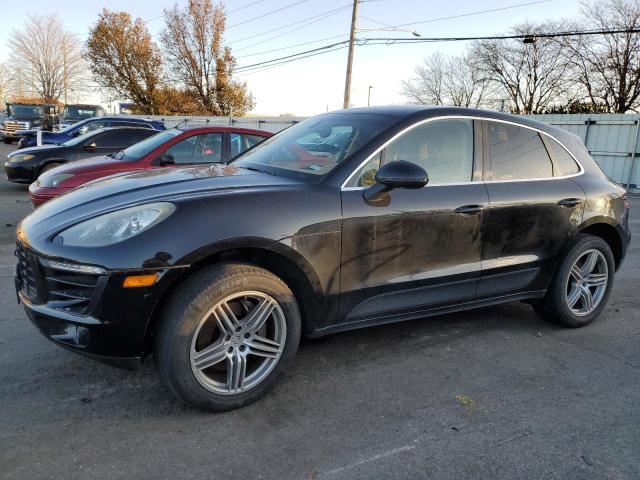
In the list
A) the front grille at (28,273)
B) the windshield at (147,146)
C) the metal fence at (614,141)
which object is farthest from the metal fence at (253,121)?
the front grille at (28,273)

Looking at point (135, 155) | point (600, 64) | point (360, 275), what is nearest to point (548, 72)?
point (600, 64)

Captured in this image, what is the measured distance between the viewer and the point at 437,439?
253cm

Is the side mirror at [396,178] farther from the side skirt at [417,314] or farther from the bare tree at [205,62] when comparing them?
the bare tree at [205,62]

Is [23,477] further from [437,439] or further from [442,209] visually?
[442,209]

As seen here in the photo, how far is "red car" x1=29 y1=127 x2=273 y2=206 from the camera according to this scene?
6539 millimetres

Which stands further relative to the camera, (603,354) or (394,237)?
(603,354)

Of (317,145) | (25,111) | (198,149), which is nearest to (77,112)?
(25,111)

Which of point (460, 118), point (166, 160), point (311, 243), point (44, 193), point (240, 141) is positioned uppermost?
point (460, 118)

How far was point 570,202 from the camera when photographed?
12.5 feet

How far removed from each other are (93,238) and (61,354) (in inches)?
48.6

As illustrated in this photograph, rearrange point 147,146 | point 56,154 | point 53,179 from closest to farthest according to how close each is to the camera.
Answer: point 53,179
point 147,146
point 56,154

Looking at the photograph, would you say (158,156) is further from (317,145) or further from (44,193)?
(317,145)

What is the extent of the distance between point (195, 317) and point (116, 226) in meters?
0.61

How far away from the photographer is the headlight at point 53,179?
6.48 metres
